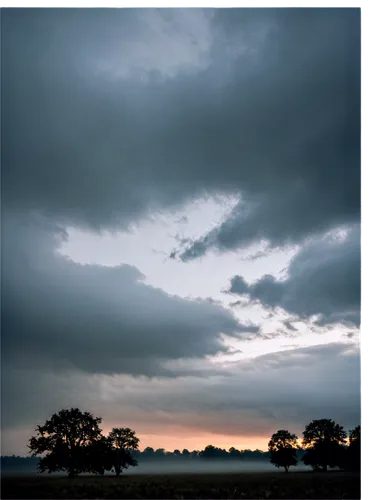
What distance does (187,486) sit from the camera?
14.3 m

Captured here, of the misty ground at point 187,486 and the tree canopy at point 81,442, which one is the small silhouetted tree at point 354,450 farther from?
the tree canopy at point 81,442

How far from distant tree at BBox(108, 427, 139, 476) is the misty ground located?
2.32 ft

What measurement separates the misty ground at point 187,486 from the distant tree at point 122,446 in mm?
706

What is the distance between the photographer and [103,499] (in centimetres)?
1375

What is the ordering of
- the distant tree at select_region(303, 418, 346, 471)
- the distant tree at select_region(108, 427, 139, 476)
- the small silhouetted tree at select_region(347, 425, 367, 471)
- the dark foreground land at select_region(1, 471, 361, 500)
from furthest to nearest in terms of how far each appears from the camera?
the distant tree at select_region(303, 418, 346, 471) → the distant tree at select_region(108, 427, 139, 476) → the small silhouetted tree at select_region(347, 425, 367, 471) → the dark foreground land at select_region(1, 471, 361, 500)

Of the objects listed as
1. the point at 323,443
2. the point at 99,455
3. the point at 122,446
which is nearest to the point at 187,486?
the point at 122,446

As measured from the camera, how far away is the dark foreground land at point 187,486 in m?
13.9

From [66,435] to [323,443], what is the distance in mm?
8944

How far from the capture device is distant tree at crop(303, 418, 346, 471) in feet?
54.0

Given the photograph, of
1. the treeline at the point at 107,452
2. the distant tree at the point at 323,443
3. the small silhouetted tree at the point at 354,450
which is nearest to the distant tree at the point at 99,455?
the treeline at the point at 107,452

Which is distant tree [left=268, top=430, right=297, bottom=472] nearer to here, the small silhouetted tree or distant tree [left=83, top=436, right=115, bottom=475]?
the small silhouetted tree

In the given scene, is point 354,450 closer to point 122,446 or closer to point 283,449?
point 283,449

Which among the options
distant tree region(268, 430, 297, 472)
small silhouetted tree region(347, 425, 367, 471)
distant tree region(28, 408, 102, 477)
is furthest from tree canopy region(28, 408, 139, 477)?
small silhouetted tree region(347, 425, 367, 471)
